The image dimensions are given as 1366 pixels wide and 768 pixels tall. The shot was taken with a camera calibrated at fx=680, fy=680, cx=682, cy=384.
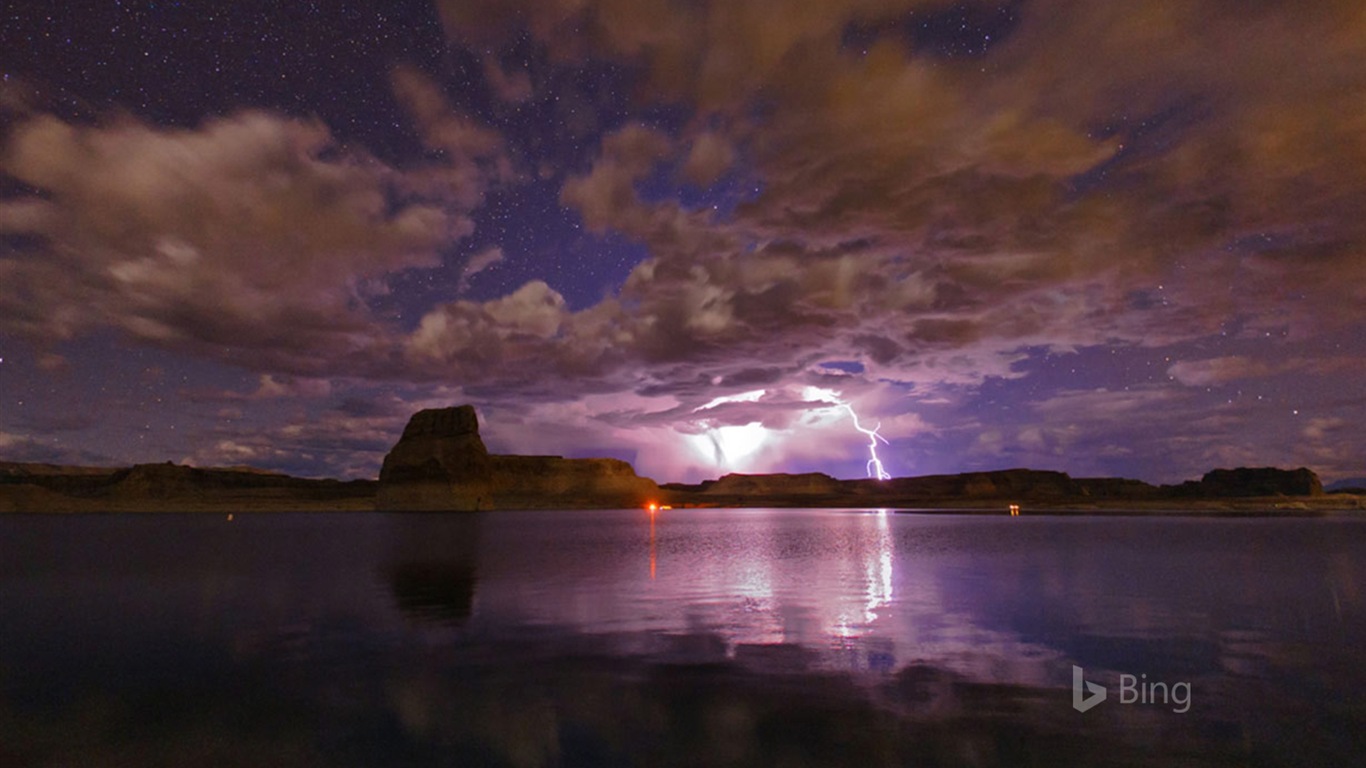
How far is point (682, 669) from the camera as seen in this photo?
15227 mm

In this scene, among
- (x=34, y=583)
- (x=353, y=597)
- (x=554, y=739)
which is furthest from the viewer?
(x=34, y=583)

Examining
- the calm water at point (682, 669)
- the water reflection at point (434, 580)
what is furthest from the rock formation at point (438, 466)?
the calm water at point (682, 669)

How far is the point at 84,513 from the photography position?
187 metres

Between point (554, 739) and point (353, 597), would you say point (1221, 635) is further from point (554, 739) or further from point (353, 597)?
point (353, 597)

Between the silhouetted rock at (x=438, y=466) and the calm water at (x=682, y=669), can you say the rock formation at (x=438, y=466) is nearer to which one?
the silhouetted rock at (x=438, y=466)

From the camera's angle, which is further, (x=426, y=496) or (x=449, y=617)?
(x=426, y=496)

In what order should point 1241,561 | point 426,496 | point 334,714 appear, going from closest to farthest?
1. point 334,714
2. point 1241,561
3. point 426,496

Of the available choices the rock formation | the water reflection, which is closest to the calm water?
the water reflection

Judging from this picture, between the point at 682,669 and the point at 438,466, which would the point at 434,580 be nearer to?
the point at 682,669

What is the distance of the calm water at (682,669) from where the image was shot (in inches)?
425

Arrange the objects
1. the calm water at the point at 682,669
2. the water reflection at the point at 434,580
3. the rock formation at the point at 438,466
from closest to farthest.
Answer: the calm water at the point at 682,669
the water reflection at the point at 434,580
the rock formation at the point at 438,466

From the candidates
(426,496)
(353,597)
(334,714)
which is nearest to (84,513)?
(426,496)

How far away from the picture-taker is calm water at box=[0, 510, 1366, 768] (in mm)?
10789

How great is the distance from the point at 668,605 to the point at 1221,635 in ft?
54.6
